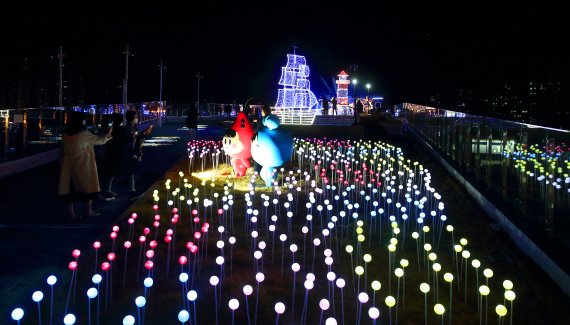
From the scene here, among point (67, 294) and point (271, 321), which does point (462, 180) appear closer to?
point (271, 321)

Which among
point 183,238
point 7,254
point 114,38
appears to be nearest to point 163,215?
point 183,238

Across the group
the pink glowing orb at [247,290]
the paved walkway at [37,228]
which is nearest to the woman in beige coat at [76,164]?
the paved walkway at [37,228]

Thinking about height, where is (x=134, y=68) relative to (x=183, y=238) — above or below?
above

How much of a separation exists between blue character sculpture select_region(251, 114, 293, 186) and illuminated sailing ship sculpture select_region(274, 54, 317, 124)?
2030cm

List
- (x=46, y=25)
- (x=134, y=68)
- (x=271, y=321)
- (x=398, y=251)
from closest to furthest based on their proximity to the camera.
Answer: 1. (x=271, y=321)
2. (x=398, y=251)
3. (x=46, y=25)
4. (x=134, y=68)

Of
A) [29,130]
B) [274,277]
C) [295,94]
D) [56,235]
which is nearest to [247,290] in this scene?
[274,277]

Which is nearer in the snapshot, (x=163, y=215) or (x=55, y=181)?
(x=163, y=215)

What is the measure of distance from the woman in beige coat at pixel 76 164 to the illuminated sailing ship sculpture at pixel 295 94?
2379 centimetres

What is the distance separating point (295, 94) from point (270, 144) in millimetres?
21560

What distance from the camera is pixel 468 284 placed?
5.58 metres

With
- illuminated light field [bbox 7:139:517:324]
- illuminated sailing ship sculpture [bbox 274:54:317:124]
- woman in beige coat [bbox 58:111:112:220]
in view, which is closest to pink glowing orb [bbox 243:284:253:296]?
illuminated light field [bbox 7:139:517:324]

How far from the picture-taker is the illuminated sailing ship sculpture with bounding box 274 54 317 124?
31.3 metres

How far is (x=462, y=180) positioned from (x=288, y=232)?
5.62 metres

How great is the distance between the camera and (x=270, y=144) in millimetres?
10961
